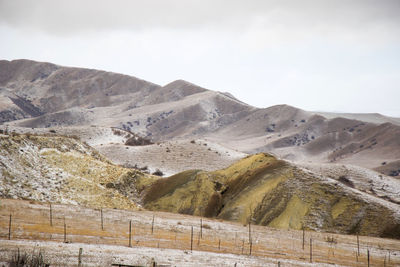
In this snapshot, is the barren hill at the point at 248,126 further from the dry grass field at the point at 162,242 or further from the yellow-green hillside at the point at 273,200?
the dry grass field at the point at 162,242

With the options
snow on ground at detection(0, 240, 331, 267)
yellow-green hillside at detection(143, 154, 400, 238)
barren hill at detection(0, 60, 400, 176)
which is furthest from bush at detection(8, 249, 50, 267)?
barren hill at detection(0, 60, 400, 176)

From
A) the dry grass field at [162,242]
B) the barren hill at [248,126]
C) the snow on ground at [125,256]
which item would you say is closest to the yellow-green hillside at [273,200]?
the dry grass field at [162,242]

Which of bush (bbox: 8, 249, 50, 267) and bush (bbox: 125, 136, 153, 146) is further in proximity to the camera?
bush (bbox: 125, 136, 153, 146)

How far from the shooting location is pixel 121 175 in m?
39.1

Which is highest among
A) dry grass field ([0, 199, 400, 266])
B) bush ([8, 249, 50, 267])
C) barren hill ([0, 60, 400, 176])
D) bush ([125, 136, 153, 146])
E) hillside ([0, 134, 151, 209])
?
barren hill ([0, 60, 400, 176])

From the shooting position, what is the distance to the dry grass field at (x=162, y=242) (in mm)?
16281

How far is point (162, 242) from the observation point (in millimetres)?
20047

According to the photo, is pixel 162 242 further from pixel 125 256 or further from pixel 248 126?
pixel 248 126

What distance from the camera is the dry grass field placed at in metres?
16.3

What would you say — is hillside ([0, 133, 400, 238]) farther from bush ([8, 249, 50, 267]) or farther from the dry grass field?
bush ([8, 249, 50, 267])

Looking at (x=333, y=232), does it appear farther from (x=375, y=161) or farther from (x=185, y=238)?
(x=375, y=161)

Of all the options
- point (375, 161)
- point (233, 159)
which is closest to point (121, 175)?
point (233, 159)

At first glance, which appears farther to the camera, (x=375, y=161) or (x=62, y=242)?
(x=375, y=161)

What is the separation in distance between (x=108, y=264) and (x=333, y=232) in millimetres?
19277
